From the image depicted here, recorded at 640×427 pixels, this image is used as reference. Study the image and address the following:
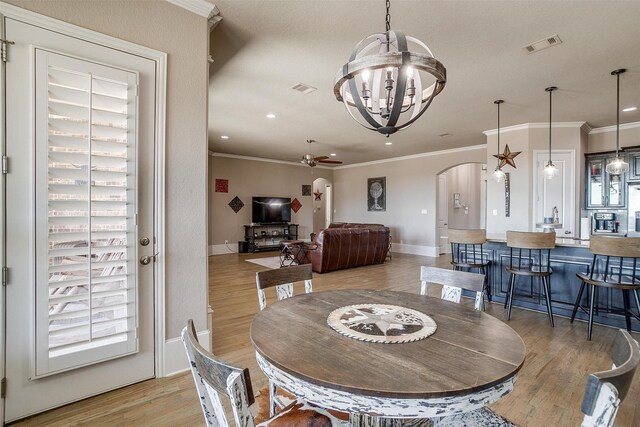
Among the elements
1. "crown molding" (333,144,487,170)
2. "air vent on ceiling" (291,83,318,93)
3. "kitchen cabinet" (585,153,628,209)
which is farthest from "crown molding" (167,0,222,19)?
"crown molding" (333,144,487,170)

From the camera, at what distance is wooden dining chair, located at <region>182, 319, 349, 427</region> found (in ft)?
2.22

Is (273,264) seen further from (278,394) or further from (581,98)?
(581,98)

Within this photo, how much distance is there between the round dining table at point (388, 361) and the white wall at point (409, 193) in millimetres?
7251

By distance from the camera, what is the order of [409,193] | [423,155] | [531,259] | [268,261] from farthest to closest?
[409,193]
[423,155]
[268,261]
[531,259]

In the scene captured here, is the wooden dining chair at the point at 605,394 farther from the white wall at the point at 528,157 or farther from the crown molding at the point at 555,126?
the crown molding at the point at 555,126

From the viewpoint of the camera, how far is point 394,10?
93.0 inches

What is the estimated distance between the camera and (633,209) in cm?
506

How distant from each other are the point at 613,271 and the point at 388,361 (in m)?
3.77

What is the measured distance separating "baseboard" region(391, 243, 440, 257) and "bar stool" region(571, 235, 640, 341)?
16.4ft

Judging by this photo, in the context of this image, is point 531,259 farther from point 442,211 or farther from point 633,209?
point 442,211

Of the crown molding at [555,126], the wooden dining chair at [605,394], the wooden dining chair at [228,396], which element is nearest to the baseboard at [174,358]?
the wooden dining chair at [228,396]

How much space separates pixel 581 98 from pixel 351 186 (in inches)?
277

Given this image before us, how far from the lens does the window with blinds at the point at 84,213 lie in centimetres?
181

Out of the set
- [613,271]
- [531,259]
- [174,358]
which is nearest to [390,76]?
[174,358]
